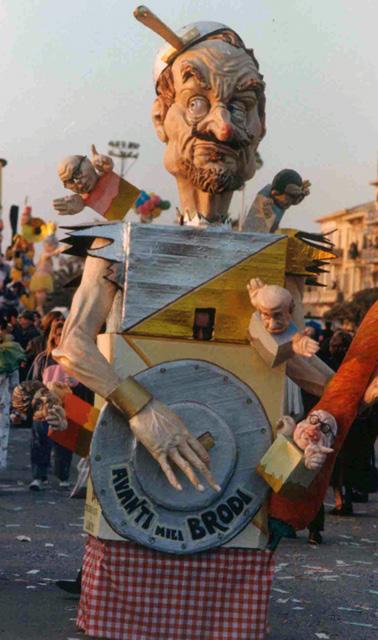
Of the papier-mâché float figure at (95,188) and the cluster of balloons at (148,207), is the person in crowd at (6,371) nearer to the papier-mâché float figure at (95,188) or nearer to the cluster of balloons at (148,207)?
the cluster of balloons at (148,207)

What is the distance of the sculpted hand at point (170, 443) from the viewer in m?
6.34

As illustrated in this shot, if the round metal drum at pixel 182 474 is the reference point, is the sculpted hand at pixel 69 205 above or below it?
above

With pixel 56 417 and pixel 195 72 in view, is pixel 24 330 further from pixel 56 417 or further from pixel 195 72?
pixel 56 417

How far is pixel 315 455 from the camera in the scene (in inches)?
246

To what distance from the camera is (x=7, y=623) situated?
7.30m

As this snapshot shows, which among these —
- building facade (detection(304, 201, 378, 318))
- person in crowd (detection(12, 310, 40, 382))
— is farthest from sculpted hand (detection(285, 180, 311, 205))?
building facade (detection(304, 201, 378, 318))

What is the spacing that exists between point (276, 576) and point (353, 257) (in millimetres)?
103125

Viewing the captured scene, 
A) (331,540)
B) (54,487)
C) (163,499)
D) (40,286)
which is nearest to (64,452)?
(54,487)

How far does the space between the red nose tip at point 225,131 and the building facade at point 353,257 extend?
328 feet

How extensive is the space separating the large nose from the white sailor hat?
353 millimetres

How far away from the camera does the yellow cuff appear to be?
6418mm

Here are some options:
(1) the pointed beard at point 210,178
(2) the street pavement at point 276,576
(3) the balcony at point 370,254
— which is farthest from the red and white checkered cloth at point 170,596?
(3) the balcony at point 370,254

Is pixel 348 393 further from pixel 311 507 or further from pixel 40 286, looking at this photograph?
pixel 40 286

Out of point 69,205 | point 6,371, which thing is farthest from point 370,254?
point 69,205
